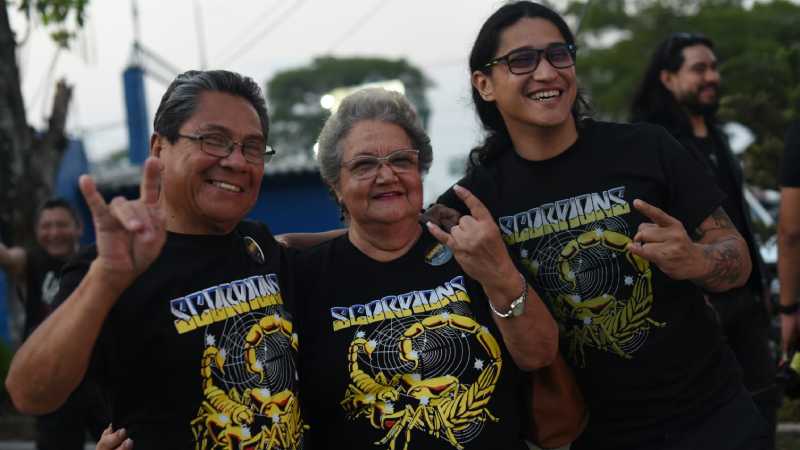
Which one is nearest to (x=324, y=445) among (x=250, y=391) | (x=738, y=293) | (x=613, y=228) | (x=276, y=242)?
(x=250, y=391)

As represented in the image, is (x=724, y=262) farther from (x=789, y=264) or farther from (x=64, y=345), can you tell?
(x=64, y=345)

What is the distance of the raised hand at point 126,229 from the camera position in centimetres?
227

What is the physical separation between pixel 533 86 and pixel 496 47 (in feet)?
0.70

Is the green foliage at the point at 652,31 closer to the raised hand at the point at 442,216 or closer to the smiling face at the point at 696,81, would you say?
the smiling face at the point at 696,81

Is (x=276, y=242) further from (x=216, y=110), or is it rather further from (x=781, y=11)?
(x=781, y=11)

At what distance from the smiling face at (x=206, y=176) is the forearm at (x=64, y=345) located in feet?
1.60

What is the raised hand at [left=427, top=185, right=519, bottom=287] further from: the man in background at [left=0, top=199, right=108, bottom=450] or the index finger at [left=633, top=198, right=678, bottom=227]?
the man in background at [left=0, top=199, right=108, bottom=450]

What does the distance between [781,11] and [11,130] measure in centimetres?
2367

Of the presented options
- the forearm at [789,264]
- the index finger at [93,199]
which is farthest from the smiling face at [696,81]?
the index finger at [93,199]

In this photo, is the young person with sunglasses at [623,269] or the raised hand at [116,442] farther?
the young person with sunglasses at [623,269]

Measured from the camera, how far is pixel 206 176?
111 inches

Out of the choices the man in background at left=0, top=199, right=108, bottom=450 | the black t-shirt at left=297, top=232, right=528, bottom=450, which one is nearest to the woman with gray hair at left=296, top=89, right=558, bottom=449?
the black t-shirt at left=297, top=232, right=528, bottom=450

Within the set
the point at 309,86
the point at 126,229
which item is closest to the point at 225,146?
the point at 126,229

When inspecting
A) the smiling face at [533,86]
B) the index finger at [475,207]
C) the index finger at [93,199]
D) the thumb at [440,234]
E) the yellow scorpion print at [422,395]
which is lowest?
the yellow scorpion print at [422,395]
